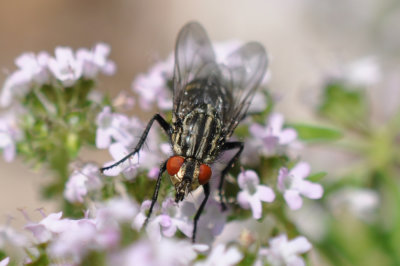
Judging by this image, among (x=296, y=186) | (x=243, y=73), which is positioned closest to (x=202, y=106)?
(x=243, y=73)

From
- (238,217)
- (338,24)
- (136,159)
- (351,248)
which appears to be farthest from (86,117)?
(338,24)

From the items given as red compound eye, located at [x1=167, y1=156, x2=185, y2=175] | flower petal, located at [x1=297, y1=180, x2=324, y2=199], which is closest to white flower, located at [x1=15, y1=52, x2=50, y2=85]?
red compound eye, located at [x1=167, y1=156, x2=185, y2=175]

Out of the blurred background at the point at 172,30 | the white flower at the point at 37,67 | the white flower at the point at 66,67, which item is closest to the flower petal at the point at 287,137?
the white flower at the point at 66,67

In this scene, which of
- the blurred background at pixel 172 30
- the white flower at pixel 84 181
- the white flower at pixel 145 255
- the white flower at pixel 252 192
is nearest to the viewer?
the white flower at pixel 145 255

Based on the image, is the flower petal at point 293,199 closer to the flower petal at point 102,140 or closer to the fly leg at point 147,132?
the fly leg at point 147,132

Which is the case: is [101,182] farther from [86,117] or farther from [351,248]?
[351,248]

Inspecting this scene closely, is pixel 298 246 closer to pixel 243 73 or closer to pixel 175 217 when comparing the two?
pixel 175 217
